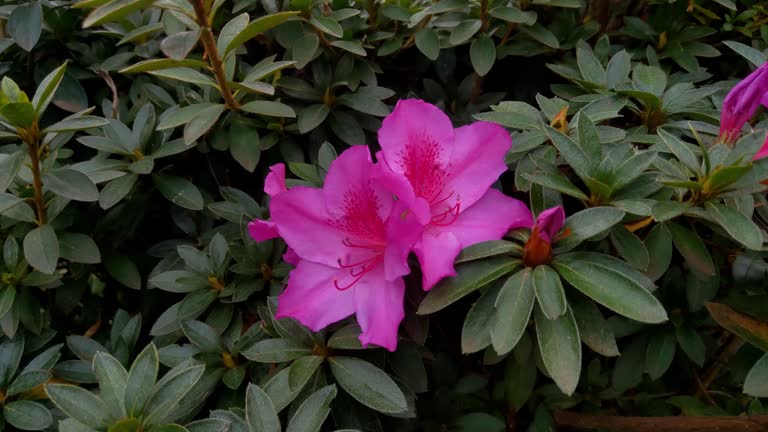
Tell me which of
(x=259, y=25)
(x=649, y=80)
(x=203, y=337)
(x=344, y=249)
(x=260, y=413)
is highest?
(x=259, y=25)

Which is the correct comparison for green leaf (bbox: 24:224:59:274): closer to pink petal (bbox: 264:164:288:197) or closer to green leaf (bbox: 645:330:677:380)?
pink petal (bbox: 264:164:288:197)

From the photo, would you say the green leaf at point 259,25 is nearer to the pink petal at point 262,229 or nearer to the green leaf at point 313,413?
the pink petal at point 262,229

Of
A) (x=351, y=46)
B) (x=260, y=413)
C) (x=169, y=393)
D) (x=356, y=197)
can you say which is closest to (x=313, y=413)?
(x=260, y=413)

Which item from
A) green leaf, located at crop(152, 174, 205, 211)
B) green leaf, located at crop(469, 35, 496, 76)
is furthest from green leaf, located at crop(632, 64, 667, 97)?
green leaf, located at crop(152, 174, 205, 211)

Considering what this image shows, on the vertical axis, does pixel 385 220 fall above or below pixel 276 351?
above

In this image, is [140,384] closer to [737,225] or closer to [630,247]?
[630,247]
